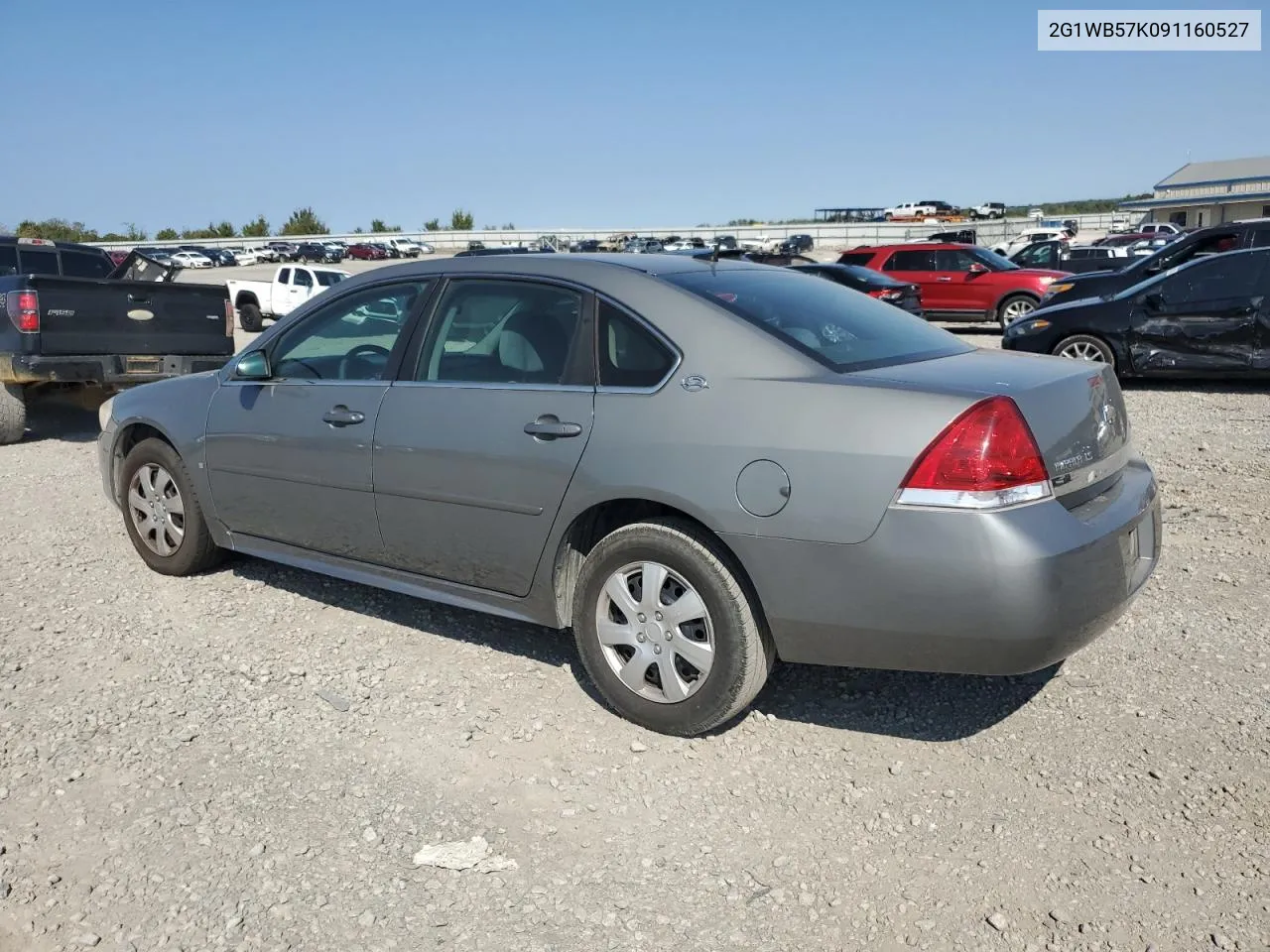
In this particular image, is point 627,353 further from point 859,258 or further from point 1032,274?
point 859,258

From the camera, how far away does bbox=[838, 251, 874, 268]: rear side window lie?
2108cm

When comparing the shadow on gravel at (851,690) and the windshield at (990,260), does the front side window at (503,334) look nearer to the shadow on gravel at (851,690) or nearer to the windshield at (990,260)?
the shadow on gravel at (851,690)

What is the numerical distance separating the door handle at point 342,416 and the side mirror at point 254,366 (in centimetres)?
53

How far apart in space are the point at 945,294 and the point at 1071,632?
Answer: 16.8 metres

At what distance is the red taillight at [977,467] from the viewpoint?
3.08 metres

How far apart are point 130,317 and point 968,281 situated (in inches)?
556

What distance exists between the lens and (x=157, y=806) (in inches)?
130

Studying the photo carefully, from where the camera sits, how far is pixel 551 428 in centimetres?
380

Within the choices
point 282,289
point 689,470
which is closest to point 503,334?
point 689,470

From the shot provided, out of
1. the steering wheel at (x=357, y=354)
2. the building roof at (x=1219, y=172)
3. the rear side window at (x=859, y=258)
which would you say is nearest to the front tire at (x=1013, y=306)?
the rear side window at (x=859, y=258)

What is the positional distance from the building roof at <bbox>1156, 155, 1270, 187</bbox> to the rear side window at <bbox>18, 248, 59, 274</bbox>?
2756 inches

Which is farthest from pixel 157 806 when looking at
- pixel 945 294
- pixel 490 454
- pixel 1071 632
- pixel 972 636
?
pixel 945 294

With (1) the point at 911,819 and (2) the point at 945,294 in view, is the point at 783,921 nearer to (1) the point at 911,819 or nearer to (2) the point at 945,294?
(1) the point at 911,819

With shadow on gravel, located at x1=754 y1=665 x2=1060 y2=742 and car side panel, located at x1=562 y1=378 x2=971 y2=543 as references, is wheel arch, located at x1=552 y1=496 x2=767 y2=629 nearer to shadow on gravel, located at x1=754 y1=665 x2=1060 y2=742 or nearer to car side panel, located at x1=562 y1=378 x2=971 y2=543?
car side panel, located at x1=562 y1=378 x2=971 y2=543
